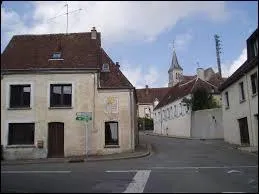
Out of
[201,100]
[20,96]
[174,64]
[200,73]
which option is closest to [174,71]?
[174,64]

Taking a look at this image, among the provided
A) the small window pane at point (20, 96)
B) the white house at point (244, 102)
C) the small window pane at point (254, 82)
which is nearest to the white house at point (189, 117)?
the white house at point (244, 102)

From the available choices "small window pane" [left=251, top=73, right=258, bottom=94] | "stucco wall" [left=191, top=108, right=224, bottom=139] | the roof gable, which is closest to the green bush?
"stucco wall" [left=191, top=108, right=224, bottom=139]

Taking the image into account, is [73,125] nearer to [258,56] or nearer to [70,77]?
[70,77]

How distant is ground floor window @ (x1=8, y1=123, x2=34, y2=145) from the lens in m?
28.1

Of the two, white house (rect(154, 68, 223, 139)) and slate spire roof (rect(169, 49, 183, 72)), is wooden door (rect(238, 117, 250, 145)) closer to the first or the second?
white house (rect(154, 68, 223, 139))

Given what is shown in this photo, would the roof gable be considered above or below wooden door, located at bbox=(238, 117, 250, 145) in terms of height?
above

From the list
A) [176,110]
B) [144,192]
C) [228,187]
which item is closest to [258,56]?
[228,187]

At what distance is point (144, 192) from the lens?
11742 millimetres

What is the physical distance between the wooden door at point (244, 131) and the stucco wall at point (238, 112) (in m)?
0.37

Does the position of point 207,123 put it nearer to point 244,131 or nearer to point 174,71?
point 244,131

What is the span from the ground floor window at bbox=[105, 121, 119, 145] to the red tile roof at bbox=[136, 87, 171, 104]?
2430 inches

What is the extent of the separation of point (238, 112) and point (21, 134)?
15561 millimetres

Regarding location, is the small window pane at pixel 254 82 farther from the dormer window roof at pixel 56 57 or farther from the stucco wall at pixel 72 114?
the dormer window roof at pixel 56 57

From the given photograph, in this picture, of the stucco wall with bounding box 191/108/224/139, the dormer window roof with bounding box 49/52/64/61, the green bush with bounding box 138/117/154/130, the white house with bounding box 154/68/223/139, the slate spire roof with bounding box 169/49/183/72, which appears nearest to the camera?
the dormer window roof with bounding box 49/52/64/61
